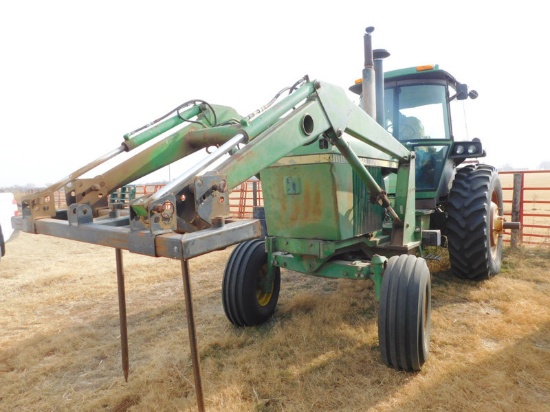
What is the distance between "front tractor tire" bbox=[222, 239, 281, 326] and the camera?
12.4ft

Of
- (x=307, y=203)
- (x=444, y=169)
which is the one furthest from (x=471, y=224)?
(x=307, y=203)

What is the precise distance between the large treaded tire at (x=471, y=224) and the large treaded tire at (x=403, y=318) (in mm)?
1793

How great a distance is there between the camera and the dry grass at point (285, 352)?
2.65 meters

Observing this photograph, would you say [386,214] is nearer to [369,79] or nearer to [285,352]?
[369,79]

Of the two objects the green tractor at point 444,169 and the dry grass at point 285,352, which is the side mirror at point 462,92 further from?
the dry grass at point 285,352

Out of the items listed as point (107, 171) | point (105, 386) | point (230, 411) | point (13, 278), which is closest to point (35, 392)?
point (105, 386)

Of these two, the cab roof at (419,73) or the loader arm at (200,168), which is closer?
the loader arm at (200,168)

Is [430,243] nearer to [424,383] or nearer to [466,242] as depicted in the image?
[466,242]

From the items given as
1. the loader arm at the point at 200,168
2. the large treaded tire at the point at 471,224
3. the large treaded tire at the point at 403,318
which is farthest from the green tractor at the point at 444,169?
the large treaded tire at the point at 403,318

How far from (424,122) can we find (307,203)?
233 cm

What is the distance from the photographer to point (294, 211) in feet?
11.5

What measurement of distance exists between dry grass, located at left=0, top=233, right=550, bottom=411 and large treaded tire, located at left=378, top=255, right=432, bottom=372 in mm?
133

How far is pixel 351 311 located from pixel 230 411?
6.35 feet

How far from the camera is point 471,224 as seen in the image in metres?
4.39
